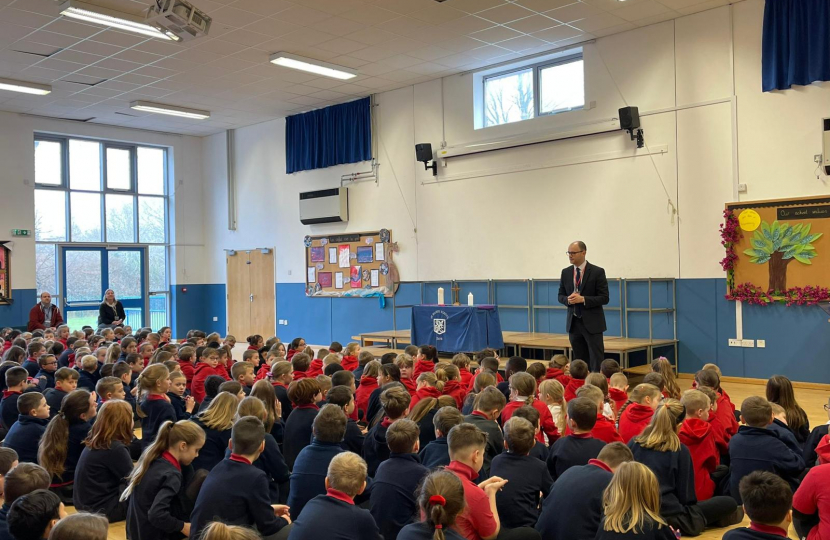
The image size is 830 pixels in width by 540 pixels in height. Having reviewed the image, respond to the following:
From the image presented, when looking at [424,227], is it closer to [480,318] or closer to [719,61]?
[480,318]

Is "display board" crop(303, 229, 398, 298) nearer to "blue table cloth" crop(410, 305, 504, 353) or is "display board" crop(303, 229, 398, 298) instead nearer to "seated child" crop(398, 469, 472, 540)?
"blue table cloth" crop(410, 305, 504, 353)

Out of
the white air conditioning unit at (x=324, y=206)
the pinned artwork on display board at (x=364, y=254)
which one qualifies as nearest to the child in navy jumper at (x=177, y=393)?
the pinned artwork on display board at (x=364, y=254)

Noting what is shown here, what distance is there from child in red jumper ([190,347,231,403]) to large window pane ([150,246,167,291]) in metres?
10.2

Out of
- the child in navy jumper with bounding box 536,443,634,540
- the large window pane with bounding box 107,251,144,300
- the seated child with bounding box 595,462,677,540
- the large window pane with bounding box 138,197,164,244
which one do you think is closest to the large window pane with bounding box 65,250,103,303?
the large window pane with bounding box 107,251,144,300

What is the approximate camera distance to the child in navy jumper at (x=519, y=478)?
3342 mm

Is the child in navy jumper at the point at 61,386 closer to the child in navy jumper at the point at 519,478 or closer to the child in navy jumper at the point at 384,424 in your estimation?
the child in navy jumper at the point at 384,424

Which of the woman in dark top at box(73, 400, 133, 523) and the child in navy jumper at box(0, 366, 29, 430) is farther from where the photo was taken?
the child in navy jumper at box(0, 366, 29, 430)

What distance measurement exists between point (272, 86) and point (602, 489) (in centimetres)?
1076

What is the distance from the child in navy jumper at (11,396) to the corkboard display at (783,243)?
26.4ft

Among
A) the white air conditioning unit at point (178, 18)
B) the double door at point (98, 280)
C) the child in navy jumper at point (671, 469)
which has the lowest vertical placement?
the child in navy jumper at point (671, 469)

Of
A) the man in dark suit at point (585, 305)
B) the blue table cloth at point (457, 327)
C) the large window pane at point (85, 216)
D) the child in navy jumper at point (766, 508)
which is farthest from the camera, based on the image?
the large window pane at point (85, 216)

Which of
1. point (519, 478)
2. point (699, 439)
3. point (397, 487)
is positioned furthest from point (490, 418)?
point (699, 439)

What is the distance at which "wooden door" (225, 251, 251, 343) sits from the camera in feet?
51.7

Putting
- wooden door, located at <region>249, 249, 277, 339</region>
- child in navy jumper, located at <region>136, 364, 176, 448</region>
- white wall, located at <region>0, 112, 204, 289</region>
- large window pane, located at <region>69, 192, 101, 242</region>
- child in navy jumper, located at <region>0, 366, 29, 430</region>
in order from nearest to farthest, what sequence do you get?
child in navy jumper, located at <region>136, 364, 176, 448</region> → child in navy jumper, located at <region>0, 366, 29, 430</region> → white wall, located at <region>0, 112, 204, 289</region> → large window pane, located at <region>69, 192, 101, 242</region> → wooden door, located at <region>249, 249, 277, 339</region>
